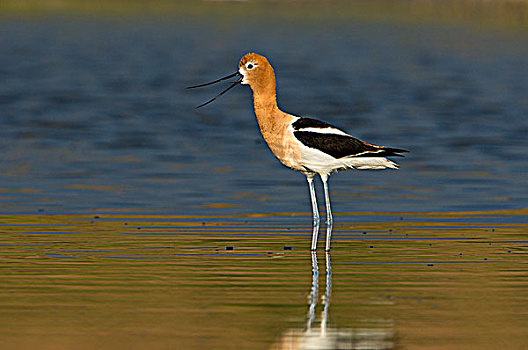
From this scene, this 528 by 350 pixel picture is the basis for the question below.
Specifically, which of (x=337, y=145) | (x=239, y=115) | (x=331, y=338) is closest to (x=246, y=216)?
(x=337, y=145)

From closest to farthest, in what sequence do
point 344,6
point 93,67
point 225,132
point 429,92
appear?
point 225,132 → point 429,92 → point 93,67 → point 344,6

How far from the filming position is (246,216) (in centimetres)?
1277

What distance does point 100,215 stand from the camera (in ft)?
41.5

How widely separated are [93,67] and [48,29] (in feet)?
48.5

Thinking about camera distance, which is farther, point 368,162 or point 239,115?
point 239,115

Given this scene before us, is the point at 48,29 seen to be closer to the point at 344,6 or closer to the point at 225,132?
the point at 344,6

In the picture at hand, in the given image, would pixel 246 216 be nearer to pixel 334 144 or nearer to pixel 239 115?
pixel 334 144

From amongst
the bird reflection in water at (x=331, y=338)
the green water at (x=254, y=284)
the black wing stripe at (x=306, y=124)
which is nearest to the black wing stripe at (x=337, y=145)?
the black wing stripe at (x=306, y=124)

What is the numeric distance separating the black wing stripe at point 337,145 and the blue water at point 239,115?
2328 mm

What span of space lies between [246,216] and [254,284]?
4017 mm

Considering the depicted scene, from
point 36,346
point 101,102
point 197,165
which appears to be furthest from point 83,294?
point 101,102

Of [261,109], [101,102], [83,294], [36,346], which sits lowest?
[36,346]

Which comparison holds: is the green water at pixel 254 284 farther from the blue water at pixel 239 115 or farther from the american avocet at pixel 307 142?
the blue water at pixel 239 115

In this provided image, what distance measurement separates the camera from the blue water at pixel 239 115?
1471 centimetres
